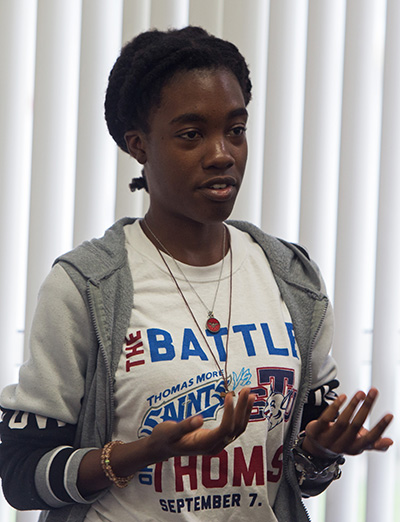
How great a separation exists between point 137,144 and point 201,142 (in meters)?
0.16

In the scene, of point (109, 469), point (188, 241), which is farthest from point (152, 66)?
point (109, 469)

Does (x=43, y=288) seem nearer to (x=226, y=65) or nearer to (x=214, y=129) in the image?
(x=214, y=129)

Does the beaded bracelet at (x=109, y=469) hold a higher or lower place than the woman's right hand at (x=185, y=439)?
lower

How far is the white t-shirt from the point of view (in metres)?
1.20

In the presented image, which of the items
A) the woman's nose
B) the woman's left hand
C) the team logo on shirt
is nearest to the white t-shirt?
the team logo on shirt

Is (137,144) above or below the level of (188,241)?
above

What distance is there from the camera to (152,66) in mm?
1281

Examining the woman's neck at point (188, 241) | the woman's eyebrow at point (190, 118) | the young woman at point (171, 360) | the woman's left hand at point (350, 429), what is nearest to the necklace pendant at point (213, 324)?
the young woman at point (171, 360)

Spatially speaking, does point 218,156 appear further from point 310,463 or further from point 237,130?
point 310,463

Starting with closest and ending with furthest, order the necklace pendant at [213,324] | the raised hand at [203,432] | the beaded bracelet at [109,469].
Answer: the raised hand at [203,432] < the beaded bracelet at [109,469] < the necklace pendant at [213,324]

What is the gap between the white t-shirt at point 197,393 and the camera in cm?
120

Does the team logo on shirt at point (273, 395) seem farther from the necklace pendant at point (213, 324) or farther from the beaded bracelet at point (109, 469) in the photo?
the beaded bracelet at point (109, 469)

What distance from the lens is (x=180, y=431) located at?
102 centimetres

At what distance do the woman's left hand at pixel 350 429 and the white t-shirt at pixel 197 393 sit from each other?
0.11 m
